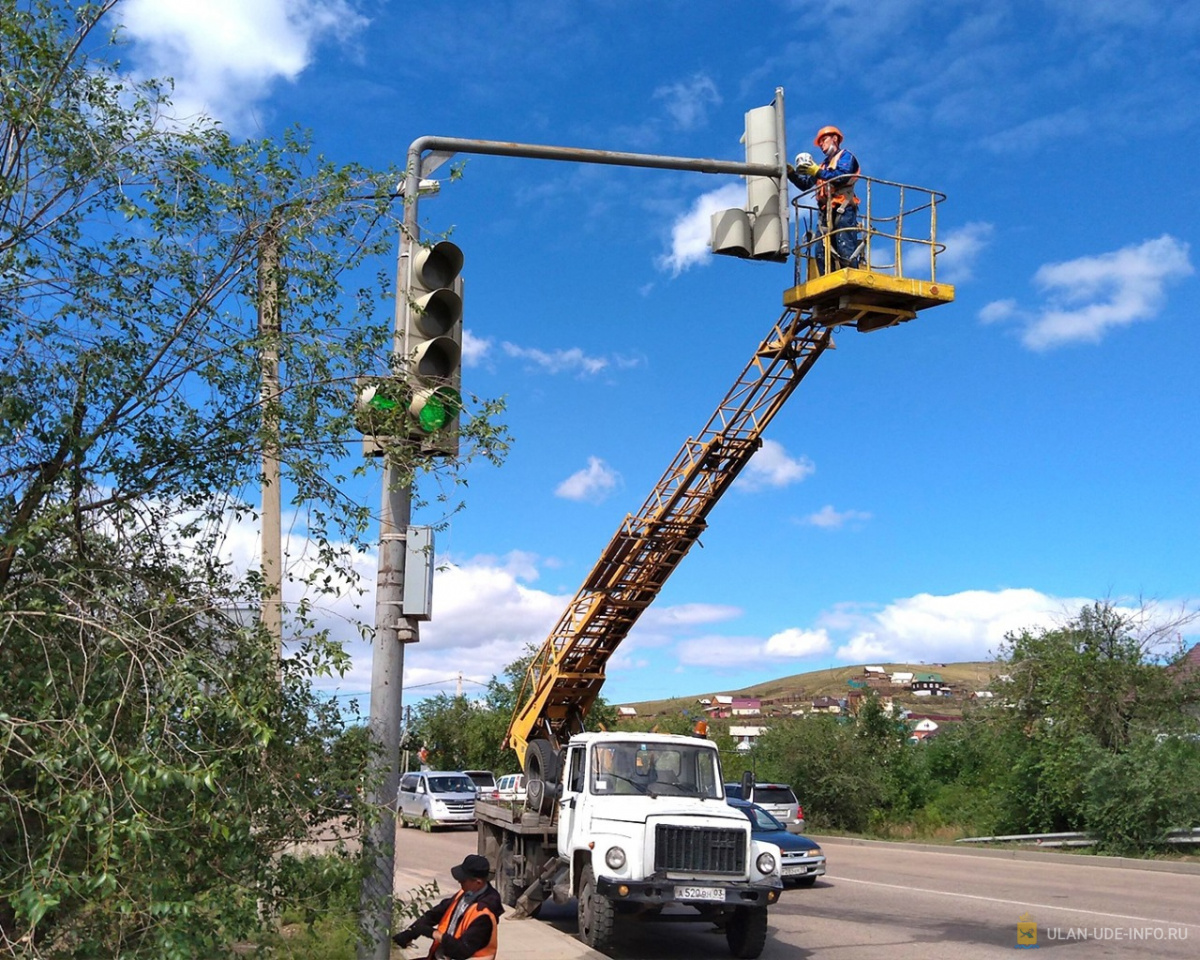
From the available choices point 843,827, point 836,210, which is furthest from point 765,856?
point 843,827

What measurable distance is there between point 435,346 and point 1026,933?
427 inches

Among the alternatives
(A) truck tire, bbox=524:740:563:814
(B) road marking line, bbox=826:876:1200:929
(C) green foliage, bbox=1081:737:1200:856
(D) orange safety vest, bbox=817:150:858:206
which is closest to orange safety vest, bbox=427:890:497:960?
(A) truck tire, bbox=524:740:563:814

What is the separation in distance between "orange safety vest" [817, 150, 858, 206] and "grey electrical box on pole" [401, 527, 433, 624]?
8.57 m

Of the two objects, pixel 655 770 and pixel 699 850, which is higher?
pixel 655 770

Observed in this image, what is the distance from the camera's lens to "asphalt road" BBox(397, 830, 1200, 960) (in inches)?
484

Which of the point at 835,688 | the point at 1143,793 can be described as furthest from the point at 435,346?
the point at 835,688

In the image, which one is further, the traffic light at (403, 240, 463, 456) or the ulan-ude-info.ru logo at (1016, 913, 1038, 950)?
the ulan-ude-info.ru logo at (1016, 913, 1038, 950)

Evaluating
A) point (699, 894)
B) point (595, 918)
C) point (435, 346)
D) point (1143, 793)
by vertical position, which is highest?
point (435, 346)

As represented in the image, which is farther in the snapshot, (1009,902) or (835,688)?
(835,688)

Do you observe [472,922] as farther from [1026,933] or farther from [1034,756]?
[1034,756]

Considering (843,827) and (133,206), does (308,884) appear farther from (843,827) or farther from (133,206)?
(843,827)

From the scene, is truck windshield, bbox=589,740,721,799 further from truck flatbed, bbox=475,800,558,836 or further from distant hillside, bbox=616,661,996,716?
distant hillside, bbox=616,661,996,716

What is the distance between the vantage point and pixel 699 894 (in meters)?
11.6

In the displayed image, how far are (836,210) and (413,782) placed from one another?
94.8 ft
